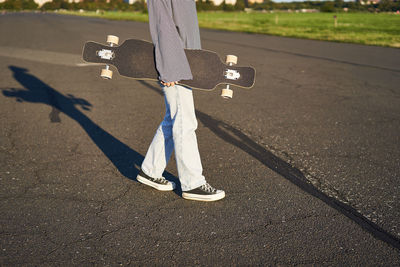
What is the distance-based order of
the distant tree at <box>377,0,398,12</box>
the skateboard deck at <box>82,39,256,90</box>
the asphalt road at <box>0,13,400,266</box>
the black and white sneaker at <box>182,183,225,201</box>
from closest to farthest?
the asphalt road at <box>0,13,400,266</box>
the skateboard deck at <box>82,39,256,90</box>
the black and white sneaker at <box>182,183,225,201</box>
the distant tree at <box>377,0,398,12</box>

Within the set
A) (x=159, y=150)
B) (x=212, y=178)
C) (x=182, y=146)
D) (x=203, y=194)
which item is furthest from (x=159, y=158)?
(x=212, y=178)

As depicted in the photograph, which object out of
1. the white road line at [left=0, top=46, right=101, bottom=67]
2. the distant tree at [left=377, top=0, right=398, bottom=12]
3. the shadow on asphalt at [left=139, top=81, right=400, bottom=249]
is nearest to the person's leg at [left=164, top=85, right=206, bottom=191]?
the shadow on asphalt at [left=139, top=81, right=400, bottom=249]

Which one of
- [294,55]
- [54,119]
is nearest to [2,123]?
[54,119]

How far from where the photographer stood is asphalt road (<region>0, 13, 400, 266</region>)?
2689 millimetres

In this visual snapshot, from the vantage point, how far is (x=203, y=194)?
10.9ft

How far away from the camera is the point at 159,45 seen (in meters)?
2.90

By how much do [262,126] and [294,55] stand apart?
787cm

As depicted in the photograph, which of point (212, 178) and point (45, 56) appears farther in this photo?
point (45, 56)

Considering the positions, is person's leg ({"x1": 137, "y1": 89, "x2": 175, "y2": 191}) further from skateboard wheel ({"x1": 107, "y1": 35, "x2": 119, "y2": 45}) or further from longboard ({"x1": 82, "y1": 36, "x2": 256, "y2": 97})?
skateboard wheel ({"x1": 107, "y1": 35, "x2": 119, "y2": 45})

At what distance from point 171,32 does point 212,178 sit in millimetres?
1602

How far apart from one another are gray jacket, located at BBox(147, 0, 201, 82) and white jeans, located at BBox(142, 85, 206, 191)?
18cm

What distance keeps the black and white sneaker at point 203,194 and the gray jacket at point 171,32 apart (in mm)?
981

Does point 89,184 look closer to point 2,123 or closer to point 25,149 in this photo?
point 25,149

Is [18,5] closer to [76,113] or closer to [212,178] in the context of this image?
[76,113]
